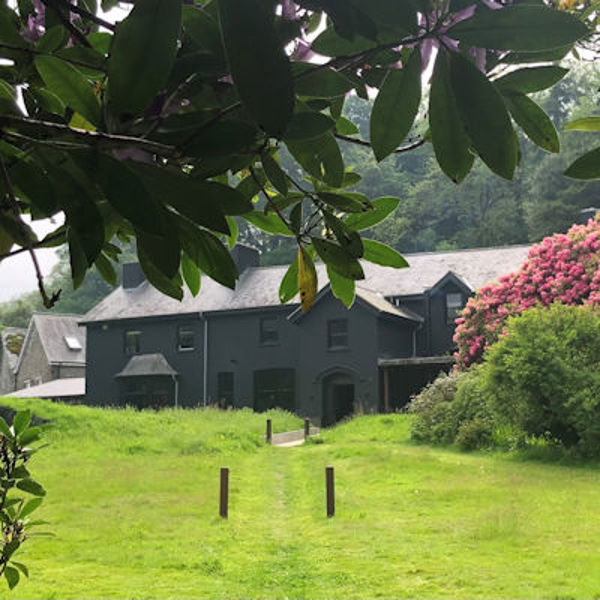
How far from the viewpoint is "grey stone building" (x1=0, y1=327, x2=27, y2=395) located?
46.2 meters

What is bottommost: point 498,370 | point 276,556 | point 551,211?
point 276,556

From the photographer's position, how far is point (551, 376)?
14125 mm

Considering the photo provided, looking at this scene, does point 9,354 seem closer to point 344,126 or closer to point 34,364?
point 34,364

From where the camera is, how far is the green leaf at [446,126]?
2.62ft

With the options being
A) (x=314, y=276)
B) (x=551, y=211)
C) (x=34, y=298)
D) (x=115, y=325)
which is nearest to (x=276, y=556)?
(x=314, y=276)

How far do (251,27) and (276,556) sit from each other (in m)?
7.88

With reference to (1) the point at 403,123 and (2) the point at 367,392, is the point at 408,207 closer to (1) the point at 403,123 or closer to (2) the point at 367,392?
(2) the point at 367,392

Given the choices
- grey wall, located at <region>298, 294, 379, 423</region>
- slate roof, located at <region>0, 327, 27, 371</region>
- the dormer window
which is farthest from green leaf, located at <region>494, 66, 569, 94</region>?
slate roof, located at <region>0, 327, 27, 371</region>

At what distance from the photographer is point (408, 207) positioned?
48.5 metres

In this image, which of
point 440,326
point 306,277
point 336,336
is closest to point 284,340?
point 336,336

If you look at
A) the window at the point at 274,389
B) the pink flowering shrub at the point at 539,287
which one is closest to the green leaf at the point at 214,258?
the pink flowering shrub at the point at 539,287

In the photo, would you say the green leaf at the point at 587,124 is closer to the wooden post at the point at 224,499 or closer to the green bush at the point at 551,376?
the wooden post at the point at 224,499

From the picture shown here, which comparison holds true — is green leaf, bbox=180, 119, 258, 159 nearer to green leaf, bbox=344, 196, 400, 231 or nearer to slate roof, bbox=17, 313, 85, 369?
green leaf, bbox=344, 196, 400, 231

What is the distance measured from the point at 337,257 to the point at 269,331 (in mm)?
28000
